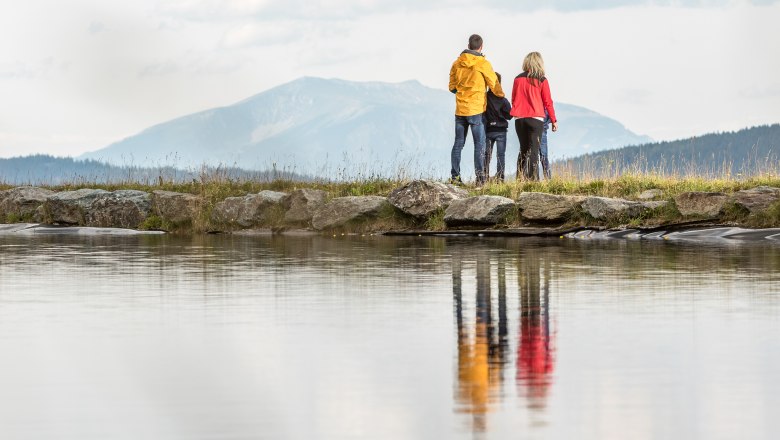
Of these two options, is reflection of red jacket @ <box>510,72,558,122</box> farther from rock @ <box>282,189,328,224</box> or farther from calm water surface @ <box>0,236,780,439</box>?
calm water surface @ <box>0,236,780,439</box>

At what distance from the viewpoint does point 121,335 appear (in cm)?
779

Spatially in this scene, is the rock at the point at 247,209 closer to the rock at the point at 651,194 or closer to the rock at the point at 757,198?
the rock at the point at 651,194

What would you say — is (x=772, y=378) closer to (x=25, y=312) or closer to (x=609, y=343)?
(x=609, y=343)

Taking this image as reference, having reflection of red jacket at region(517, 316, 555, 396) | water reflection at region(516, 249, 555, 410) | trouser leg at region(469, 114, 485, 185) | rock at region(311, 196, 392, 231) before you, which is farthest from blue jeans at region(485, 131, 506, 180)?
reflection of red jacket at region(517, 316, 555, 396)

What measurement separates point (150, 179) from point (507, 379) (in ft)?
75.2

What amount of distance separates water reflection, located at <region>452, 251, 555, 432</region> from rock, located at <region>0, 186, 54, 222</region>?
16701mm

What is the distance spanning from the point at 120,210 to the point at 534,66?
8.74m

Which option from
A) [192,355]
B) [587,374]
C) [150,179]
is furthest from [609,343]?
[150,179]

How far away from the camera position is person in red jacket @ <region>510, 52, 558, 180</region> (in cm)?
2200

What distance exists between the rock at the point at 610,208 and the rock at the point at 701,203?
0.63m

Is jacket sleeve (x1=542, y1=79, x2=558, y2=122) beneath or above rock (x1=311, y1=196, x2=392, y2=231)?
above

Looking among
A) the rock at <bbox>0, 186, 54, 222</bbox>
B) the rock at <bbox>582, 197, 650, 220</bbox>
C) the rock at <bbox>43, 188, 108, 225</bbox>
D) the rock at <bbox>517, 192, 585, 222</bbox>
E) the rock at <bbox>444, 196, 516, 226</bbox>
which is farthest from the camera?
the rock at <bbox>0, 186, 54, 222</bbox>

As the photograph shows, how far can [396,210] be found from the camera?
2153 centimetres

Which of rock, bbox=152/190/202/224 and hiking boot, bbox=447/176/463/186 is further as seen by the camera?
rock, bbox=152/190/202/224
